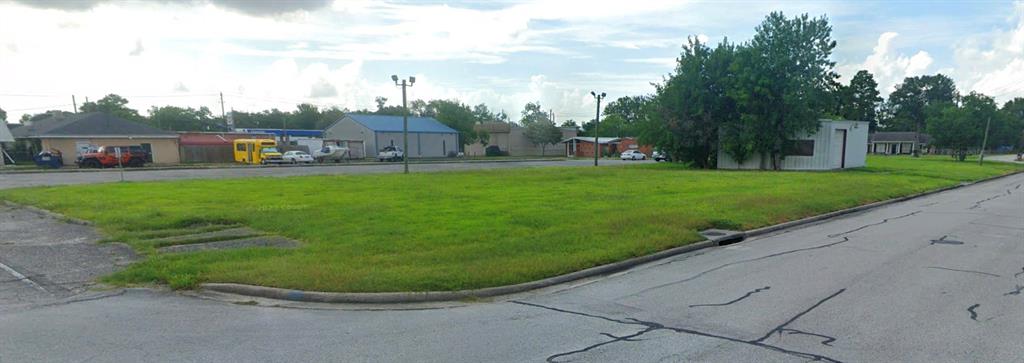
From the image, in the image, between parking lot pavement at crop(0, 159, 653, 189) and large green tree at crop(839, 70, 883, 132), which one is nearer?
parking lot pavement at crop(0, 159, 653, 189)

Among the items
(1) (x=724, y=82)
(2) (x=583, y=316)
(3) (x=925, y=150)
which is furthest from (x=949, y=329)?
(3) (x=925, y=150)

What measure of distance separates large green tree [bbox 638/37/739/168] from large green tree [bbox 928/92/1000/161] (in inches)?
1373

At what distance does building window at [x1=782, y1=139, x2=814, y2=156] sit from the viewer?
3431 cm

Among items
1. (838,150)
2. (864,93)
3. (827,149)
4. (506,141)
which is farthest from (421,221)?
(864,93)

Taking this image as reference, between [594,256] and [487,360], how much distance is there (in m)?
4.03

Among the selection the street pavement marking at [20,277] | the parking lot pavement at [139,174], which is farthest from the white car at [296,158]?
the street pavement marking at [20,277]

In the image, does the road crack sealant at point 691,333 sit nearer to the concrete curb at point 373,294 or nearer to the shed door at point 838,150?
the concrete curb at point 373,294

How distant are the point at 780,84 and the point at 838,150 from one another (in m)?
5.88

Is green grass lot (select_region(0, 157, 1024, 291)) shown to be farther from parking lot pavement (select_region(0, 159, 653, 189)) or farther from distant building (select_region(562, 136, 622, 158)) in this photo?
distant building (select_region(562, 136, 622, 158))

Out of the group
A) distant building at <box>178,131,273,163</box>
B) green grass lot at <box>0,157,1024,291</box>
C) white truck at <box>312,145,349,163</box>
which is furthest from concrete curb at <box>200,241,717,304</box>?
distant building at <box>178,131,273,163</box>

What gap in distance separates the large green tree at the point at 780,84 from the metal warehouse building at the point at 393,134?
3870cm

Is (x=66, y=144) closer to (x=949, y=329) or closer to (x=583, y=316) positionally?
(x=583, y=316)

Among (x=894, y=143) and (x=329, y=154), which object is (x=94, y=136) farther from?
(x=894, y=143)

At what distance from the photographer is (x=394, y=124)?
212 ft
